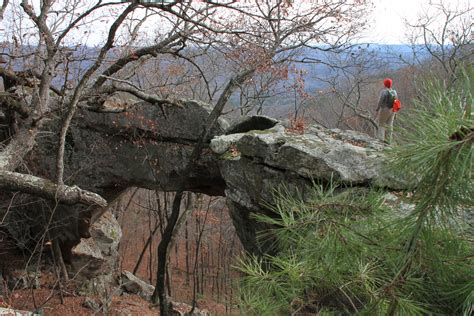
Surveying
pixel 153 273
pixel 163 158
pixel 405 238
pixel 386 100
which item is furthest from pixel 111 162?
pixel 153 273

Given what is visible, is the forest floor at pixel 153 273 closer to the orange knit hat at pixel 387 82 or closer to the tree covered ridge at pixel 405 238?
the tree covered ridge at pixel 405 238

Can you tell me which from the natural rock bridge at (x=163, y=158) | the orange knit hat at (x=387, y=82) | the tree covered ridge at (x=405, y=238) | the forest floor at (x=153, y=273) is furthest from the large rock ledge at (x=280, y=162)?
the tree covered ridge at (x=405, y=238)

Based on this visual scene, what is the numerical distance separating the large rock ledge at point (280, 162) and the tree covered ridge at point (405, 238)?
3.60 metres

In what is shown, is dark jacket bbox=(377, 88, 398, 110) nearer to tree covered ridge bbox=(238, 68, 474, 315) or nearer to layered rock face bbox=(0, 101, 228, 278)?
layered rock face bbox=(0, 101, 228, 278)

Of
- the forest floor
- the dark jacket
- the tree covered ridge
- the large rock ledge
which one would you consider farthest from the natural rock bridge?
the tree covered ridge

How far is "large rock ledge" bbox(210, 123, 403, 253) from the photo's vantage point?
625 centimetres

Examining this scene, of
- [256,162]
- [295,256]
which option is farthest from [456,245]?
[256,162]

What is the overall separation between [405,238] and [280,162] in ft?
17.3

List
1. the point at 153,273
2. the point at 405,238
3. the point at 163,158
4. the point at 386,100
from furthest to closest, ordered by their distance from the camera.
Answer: the point at 153,273 < the point at 163,158 < the point at 386,100 < the point at 405,238

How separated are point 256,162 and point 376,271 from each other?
5.60m

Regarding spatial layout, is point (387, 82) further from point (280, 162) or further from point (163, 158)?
point (163, 158)

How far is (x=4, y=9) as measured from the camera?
19.8 feet

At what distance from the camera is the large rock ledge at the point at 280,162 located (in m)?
6.25

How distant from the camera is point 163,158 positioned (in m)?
9.51
